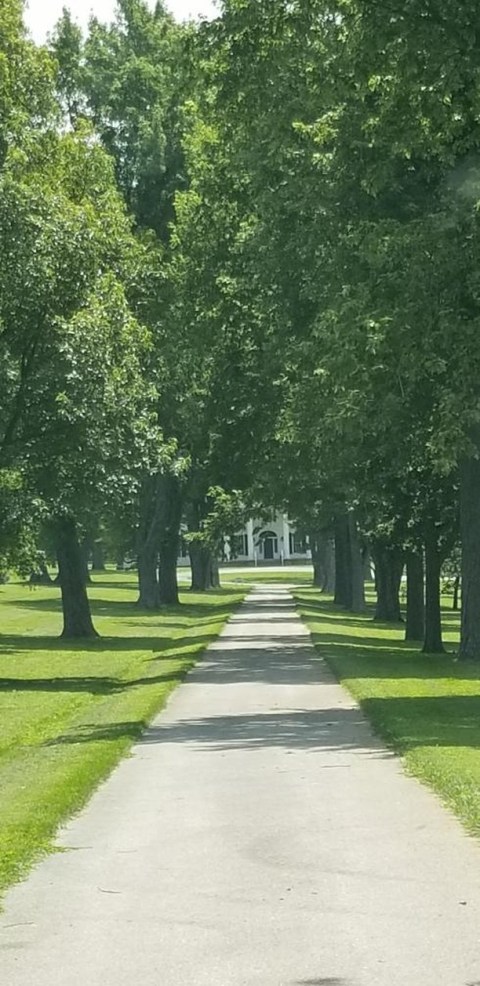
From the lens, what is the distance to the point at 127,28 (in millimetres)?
48219

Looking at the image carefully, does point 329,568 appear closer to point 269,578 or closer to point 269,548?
point 269,578

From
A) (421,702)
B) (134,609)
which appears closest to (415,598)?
(421,702)

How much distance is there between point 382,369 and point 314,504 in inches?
1036

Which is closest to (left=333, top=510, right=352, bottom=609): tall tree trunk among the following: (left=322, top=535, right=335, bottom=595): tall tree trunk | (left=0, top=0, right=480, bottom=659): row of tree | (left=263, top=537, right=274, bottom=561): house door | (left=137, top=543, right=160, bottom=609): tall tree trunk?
(left=137, top=543, right=160, bottom=609): tall tree trunk

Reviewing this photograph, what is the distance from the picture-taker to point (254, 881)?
29.1ft

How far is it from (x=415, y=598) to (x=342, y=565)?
2400cm

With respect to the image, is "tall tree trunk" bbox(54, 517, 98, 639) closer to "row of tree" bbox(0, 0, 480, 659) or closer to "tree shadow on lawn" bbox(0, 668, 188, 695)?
"row of tree" bbox(0, 0, 480, 659)

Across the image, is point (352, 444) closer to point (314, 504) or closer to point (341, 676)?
point (341, 676)

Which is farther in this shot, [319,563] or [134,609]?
[319,563]

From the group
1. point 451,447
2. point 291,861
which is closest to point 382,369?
point 451,447

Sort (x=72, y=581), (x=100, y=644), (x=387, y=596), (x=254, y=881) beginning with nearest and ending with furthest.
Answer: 1. (x=254, y=881)
2. (x=100, y=644)
3. (x=72, y=581)
4. (x=387, y=596)

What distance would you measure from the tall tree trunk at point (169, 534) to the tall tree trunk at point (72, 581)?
11505 mm

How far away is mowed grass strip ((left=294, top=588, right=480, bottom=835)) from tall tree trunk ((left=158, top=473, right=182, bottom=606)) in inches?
532

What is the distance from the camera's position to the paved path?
6941 mm
